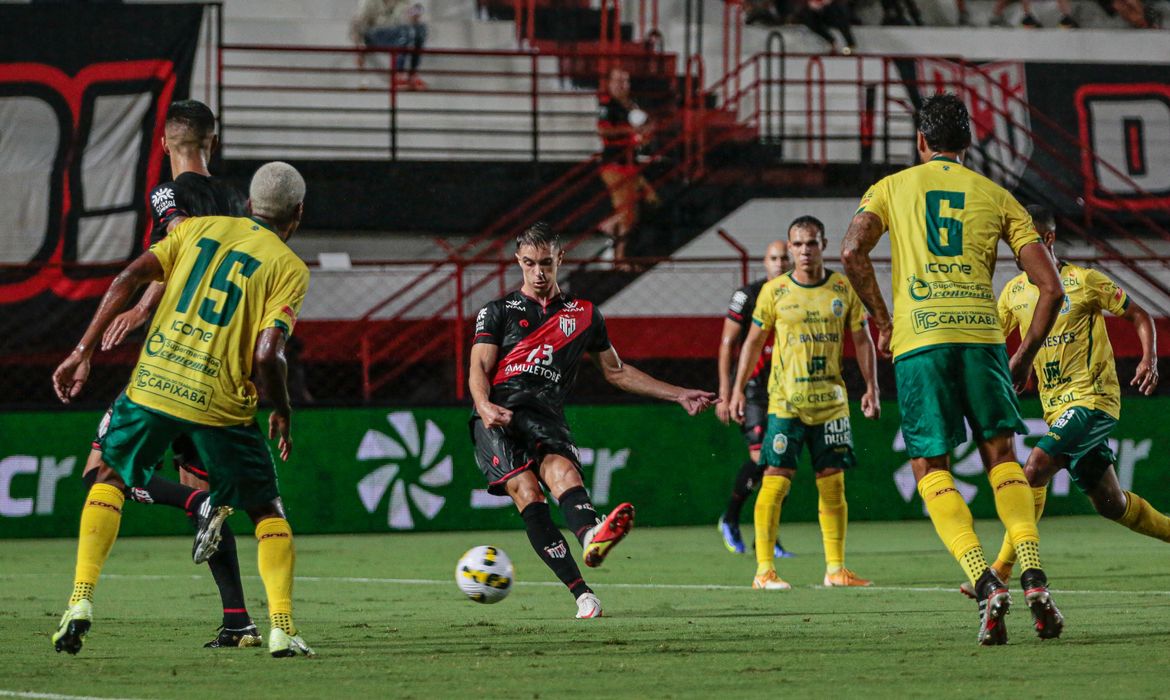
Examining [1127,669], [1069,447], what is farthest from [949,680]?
[1069,447]

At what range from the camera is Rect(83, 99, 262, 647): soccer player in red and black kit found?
22.2 ft

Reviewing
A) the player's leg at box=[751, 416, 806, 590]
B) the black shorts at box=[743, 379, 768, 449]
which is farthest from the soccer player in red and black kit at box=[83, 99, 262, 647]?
the black shorts at box=[743, 379, 768, 449]

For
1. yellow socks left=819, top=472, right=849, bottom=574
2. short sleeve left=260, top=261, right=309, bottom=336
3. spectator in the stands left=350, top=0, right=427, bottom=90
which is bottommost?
yellow socks left=819, top=472, right=849, bottom=574

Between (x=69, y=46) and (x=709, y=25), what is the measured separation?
9.86 metres

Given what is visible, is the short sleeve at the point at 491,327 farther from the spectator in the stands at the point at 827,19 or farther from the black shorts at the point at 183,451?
the spectator in the stands at the point at 827,19

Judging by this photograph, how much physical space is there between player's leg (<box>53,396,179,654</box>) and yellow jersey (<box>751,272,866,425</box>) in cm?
503

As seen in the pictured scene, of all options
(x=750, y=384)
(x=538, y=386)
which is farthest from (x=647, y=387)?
(x=750, y=384)

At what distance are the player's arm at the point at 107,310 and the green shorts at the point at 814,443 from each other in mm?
5012

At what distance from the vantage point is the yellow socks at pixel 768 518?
977 centimetres

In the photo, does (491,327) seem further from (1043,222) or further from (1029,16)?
(1029,16)

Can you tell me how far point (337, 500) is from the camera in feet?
48.6

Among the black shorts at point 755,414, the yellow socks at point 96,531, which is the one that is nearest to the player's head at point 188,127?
the yellow socks at point 96,531

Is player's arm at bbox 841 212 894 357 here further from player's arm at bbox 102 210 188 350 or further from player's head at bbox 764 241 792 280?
player's head at bbox 764 241 792 280

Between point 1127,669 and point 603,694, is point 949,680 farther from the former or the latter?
point 603,694
